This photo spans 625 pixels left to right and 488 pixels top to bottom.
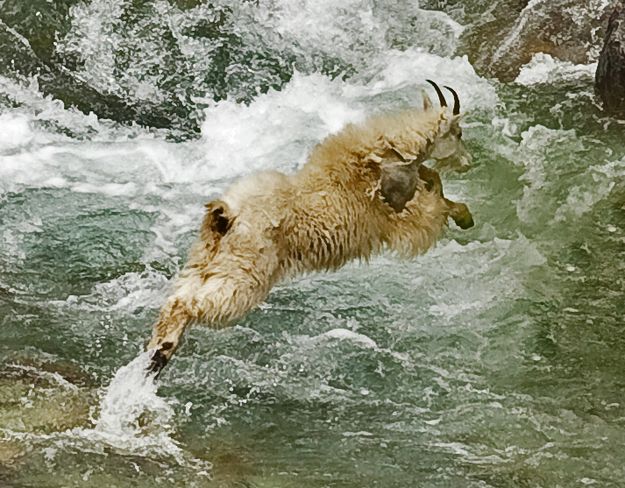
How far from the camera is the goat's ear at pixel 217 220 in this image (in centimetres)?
525

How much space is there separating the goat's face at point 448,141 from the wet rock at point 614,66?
3.46 meters

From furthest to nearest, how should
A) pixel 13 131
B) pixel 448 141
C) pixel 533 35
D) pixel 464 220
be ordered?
pixel 533 35 < pixel 13 131 < pixel 464 220 < pixel 448 141

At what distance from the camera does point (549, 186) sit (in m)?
8.35

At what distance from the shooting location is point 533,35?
A: 34.9 feet

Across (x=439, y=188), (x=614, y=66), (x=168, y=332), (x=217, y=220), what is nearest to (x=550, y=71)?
(x=614, y=66)

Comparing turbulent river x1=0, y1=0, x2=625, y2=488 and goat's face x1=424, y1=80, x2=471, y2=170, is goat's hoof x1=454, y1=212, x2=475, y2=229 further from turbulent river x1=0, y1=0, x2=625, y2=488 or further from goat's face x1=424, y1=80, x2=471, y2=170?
turbulent river x1=0, y1=0, x2=625, y2=488

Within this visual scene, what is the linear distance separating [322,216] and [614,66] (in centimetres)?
478

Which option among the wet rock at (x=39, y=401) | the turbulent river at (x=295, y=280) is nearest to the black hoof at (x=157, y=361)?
the turbulent river at (x=295, y=280)

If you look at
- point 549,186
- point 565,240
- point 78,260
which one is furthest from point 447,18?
point 78,260

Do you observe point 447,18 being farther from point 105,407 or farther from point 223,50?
point 105,407

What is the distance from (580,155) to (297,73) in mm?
3149

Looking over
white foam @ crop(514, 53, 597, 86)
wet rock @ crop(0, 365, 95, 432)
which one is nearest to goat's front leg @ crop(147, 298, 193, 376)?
wet rock @ crop(0, 365, 95, 432)

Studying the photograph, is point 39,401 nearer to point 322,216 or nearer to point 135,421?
point 135,421

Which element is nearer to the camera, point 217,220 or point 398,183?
point 217,220
